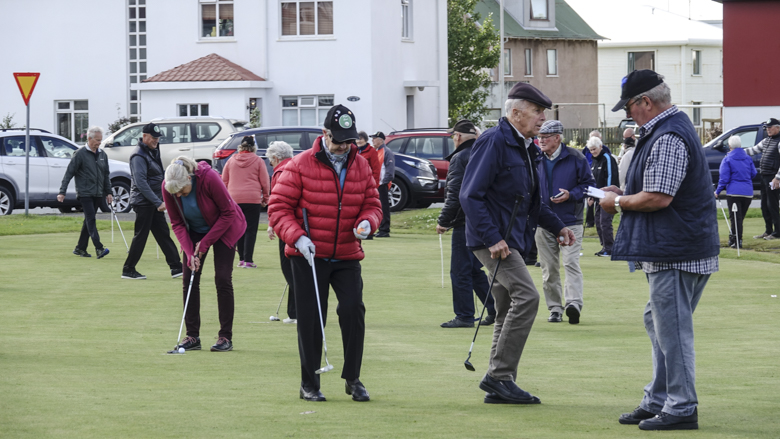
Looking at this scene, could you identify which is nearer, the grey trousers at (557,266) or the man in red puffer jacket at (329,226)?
the man in red puffer jacket at (329,226)

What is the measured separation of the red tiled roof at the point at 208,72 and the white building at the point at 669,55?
3582cm

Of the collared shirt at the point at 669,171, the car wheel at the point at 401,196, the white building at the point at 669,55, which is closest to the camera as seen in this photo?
the collared shirt at the point at 669,171

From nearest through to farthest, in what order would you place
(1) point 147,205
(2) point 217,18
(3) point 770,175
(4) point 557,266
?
1. (4) point 557,266
2. (1) point 147,205
3. (3) point 770,175
4. (2) point 217,18

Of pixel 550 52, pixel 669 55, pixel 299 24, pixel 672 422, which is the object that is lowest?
pixel 672 422

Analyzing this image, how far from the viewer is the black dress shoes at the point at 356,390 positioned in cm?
728

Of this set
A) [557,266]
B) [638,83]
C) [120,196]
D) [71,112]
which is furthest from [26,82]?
[71,112]

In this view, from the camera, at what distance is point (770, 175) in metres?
20.2

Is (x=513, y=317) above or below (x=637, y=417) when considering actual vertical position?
above

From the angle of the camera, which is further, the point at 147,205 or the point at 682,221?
the point at 147,205

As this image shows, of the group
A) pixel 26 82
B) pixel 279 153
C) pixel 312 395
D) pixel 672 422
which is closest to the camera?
pixel 672 422

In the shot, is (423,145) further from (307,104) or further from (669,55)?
(669,55)

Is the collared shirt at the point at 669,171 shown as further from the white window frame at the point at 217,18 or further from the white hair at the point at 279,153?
the white window frame at the point at 217,18

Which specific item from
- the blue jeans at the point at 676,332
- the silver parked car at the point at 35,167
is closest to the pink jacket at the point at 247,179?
the blue jeans at the point at 676,332

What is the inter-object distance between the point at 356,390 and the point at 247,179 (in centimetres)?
875
